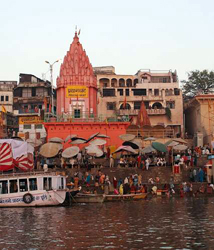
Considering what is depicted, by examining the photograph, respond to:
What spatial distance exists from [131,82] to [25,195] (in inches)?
1408

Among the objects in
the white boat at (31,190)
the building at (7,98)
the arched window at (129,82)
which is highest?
the arched window at (129,82)

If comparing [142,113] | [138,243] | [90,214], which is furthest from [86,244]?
[142,113]

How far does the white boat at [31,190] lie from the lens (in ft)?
86.5

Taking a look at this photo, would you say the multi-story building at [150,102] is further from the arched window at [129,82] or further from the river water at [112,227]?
the river water at [112,227]

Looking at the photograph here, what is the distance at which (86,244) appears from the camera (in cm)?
1361

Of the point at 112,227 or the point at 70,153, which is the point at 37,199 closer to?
the point at 70,153

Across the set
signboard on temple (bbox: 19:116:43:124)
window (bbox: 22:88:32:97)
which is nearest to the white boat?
signboard on temple (bbox: 19:116:43:124)

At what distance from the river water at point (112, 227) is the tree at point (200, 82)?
1393 inches

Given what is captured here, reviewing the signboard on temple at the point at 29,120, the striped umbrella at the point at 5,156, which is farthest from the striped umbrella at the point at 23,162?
the signboard on temple at the point at 29,120

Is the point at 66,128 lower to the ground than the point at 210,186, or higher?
higher

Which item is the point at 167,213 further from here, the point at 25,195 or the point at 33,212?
the point at 25,195

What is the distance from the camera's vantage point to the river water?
13767 mm

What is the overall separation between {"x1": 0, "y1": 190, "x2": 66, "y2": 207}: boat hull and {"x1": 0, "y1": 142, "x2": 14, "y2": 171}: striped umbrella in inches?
74.8

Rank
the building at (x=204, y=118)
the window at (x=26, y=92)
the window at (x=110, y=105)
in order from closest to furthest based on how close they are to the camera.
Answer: the building at (x=204, y=118)
the window at (x=110, y=105)
the window at (x=26, y=92)
